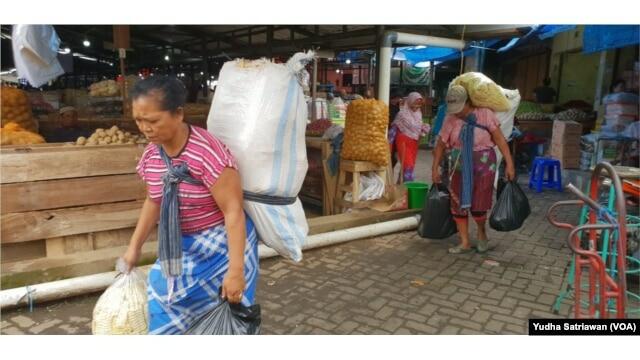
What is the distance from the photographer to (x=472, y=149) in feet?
14.8

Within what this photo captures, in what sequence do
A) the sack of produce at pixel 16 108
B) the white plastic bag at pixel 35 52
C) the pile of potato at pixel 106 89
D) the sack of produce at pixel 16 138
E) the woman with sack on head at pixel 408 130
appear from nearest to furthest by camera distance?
the white plastic bag at pixel 35 52 → the sack of produce at pixel 16 138 → the sack of produce at pixel 16 108 → the pile of potato at pixel 106 89 → the woman with sack on head at pixel 408 130

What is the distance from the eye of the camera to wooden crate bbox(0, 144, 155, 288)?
12.3 ft

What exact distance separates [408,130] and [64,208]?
4.83 metres

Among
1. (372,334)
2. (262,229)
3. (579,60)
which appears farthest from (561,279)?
(579,60)

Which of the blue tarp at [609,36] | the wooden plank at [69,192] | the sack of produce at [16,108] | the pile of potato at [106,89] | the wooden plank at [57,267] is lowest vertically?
the wooden plank at [57,267]

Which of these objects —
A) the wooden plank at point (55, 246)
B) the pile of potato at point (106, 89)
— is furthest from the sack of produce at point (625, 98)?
the wooden plank at point (55, 246)

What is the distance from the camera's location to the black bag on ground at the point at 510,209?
4422 mm

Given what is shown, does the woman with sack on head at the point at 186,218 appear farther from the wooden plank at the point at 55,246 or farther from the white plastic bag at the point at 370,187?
the white plastic bag at the point at 370,187

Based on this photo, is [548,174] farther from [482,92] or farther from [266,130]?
[266,130]

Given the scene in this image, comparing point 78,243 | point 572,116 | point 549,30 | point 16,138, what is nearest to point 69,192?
point 78,243

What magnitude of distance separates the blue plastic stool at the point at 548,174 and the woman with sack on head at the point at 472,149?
3.90 m

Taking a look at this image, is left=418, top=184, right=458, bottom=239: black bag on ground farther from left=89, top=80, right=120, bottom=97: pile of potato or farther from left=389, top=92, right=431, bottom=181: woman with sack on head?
left=89, top=80, right=120, bottom=97: pile of potato

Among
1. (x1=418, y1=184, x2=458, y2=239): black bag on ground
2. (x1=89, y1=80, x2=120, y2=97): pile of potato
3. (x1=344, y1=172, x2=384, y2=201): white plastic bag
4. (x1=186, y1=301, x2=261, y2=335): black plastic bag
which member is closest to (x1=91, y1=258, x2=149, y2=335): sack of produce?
(x1=186, y1=301, x2=261, y2=335): black plastic bag

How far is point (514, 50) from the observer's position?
13438mm
